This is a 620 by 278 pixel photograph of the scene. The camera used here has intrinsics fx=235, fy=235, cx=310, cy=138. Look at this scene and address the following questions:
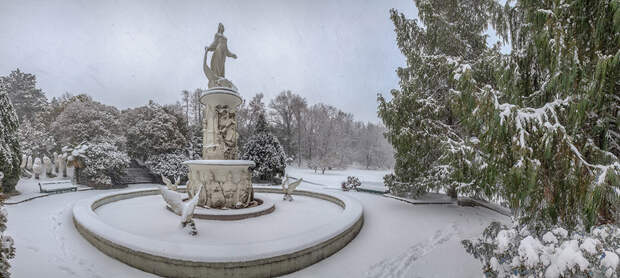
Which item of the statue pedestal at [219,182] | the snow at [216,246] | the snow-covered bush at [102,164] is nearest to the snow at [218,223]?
the snow at [216,246]

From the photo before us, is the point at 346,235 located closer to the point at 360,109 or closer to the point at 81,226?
the point at 81,226

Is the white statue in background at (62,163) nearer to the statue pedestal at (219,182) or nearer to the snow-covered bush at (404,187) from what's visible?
the statue pedestal at (219,182)

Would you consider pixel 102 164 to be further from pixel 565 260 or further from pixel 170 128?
pixel 565 260

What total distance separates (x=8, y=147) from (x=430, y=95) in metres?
14.1

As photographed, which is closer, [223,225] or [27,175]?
[223,225]

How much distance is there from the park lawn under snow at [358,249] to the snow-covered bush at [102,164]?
586cm

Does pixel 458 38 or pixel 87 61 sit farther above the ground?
pixel 87 61

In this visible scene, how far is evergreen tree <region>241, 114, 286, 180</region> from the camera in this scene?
15.5 meters

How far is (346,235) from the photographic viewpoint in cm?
446

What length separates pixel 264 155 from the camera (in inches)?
616

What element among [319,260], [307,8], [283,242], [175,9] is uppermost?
[307,8]

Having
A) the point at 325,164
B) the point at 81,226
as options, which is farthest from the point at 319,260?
the point at 325,164

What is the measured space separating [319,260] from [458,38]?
7.86 meters

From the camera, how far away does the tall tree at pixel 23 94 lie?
84.0 ft
